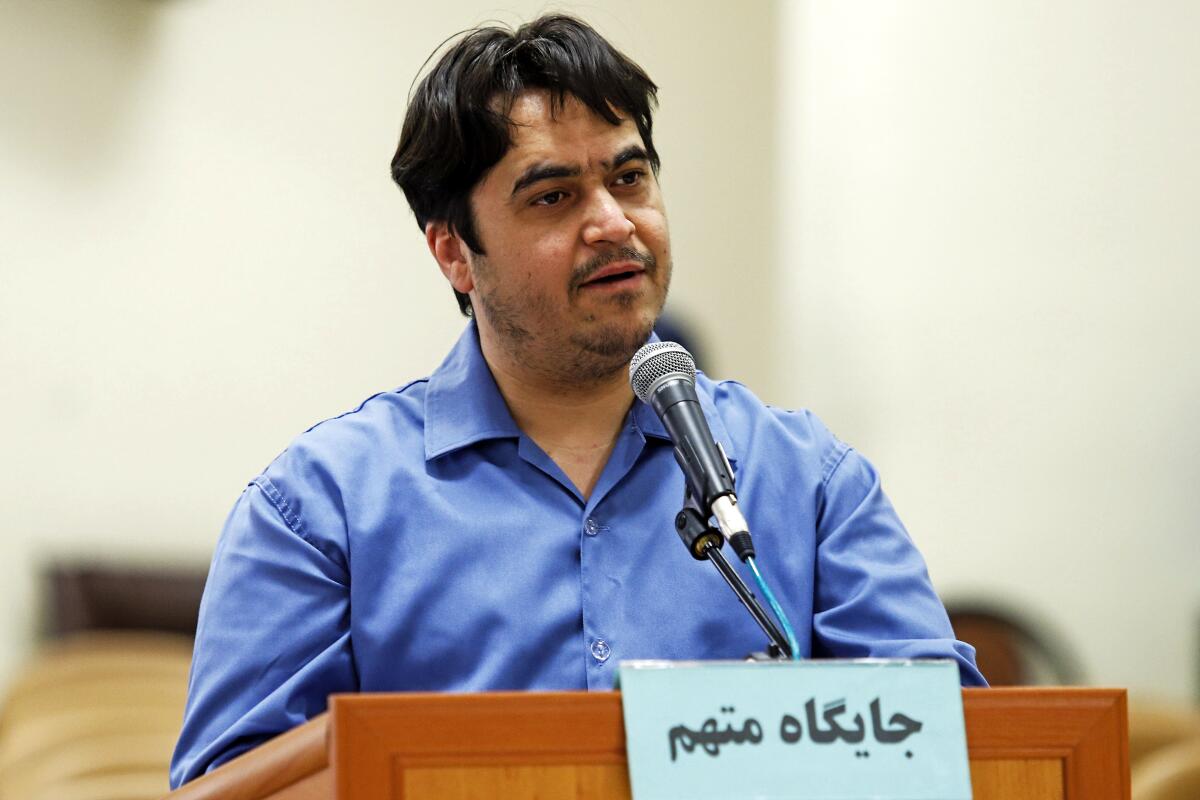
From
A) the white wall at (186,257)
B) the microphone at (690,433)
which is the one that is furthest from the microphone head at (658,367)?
the white wall at (186,257)

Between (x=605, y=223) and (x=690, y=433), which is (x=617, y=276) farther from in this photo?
(x=690, y=433)

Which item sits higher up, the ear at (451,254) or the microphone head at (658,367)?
the ear at (451,254)

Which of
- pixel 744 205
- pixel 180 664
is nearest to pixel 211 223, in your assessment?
pixel 180 664

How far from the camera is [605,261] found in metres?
1.75

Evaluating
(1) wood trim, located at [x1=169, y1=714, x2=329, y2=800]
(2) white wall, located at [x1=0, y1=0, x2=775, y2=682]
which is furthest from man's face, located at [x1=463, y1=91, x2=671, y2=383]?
(2) white wall, located at [x1=0, y1=0, x2=775, y2=682]

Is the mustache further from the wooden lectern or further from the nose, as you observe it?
the wooden lectern

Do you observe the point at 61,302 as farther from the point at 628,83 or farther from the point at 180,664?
the point at 628,83

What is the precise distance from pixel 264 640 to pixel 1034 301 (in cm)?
296

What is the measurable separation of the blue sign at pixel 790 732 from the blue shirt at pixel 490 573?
0.48 metres

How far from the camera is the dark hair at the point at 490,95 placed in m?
1.81

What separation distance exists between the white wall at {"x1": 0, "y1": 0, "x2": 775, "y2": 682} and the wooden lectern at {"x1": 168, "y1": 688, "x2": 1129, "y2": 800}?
3023 millimetres

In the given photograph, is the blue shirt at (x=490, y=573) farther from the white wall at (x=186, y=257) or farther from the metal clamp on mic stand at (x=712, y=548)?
the white wall at (x=186, y=257)

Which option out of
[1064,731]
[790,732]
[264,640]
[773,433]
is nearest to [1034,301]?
[773,433]

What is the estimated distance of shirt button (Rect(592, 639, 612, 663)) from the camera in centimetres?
159
